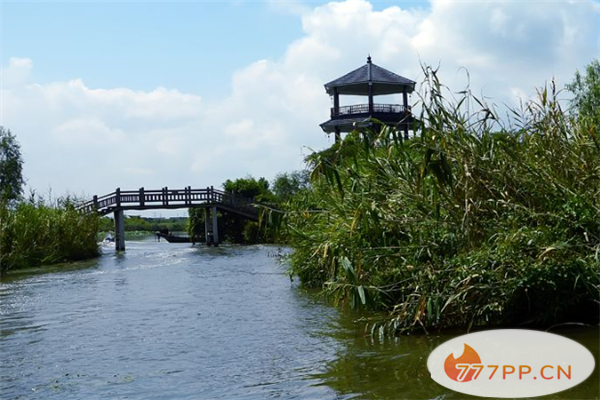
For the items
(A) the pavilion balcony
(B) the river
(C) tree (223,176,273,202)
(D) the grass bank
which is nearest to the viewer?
(B) the river

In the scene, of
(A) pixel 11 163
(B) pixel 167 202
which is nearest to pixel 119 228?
(B) pixel 167 202

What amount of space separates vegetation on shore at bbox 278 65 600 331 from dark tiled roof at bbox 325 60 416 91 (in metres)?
29.6

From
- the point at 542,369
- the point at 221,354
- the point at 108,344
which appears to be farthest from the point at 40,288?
the point at 542,369

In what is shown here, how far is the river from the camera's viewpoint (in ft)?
25.0

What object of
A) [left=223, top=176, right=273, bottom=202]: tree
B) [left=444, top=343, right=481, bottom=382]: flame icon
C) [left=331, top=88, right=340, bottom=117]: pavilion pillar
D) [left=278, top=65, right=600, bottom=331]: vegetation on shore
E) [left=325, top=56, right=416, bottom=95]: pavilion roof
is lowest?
[left=444, top=343, right=481, bottom=382]: flame icon

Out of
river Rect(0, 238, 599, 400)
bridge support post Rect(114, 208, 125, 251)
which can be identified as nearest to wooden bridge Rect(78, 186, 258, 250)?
bridge support post Rect(114, 208, 125, 251)

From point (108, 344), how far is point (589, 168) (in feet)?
20.8

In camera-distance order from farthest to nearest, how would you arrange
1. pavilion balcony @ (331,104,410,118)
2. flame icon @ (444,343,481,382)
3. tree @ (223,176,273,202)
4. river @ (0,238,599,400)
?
tree @ (223,176,273,202)
pavilion balcony @ (331,104,410,118)
river @ (0,238,599,400)
flame icon @ (444,343,481,382)

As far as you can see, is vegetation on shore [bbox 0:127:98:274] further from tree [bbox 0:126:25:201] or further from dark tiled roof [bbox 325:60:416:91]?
tree [bbox 0:126:25:201]

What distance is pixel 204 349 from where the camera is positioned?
32.3 feet

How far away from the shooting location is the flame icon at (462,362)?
728 cm

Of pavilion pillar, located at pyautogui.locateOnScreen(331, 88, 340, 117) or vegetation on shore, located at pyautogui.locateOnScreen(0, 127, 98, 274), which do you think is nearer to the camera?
vegetation on shore, located at pyautogui.locateOnScreen(0, 127, 98, 274)

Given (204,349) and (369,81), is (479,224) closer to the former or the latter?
(204,349)

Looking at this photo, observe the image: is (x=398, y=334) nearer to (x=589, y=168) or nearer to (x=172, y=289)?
(x=589, y=168)
